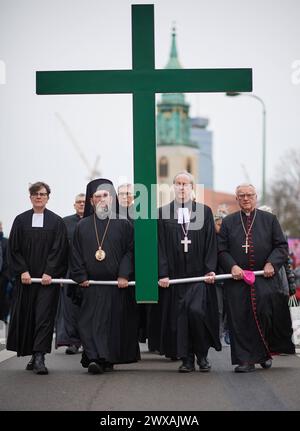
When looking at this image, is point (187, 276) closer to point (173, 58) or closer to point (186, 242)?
point (186, 242)

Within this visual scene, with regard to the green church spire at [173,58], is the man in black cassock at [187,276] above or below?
below

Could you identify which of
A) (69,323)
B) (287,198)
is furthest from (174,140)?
(69,323)

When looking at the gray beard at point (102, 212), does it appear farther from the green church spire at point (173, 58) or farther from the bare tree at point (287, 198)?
the green church spire at point (173, 58)

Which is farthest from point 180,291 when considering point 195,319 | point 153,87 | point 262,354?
point 153,87

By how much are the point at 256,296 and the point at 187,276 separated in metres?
0.75

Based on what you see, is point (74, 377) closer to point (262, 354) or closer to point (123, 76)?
point (262, 354)

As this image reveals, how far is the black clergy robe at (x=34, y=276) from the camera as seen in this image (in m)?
11.3

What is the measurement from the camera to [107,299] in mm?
11156

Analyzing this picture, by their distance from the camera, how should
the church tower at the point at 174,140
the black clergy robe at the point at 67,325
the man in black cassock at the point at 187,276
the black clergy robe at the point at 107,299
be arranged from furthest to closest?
the church tower at the point at 174,140 → the black clergy robe at the point at 67,325 → the man in black cassock at the point at 187,276 → the black clergy robe at the point at 107,299

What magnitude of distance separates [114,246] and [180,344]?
122 cm

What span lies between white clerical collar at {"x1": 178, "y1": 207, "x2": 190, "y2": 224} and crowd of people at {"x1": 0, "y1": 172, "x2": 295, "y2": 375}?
0.01m

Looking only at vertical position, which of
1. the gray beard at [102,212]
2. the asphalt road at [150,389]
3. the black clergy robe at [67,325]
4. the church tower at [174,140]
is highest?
the church tower at [174,140]

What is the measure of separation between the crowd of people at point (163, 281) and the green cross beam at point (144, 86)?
21cm

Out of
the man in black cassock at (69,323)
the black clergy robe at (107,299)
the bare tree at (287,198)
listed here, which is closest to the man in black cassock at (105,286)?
the black clergy robe at (107,299)
